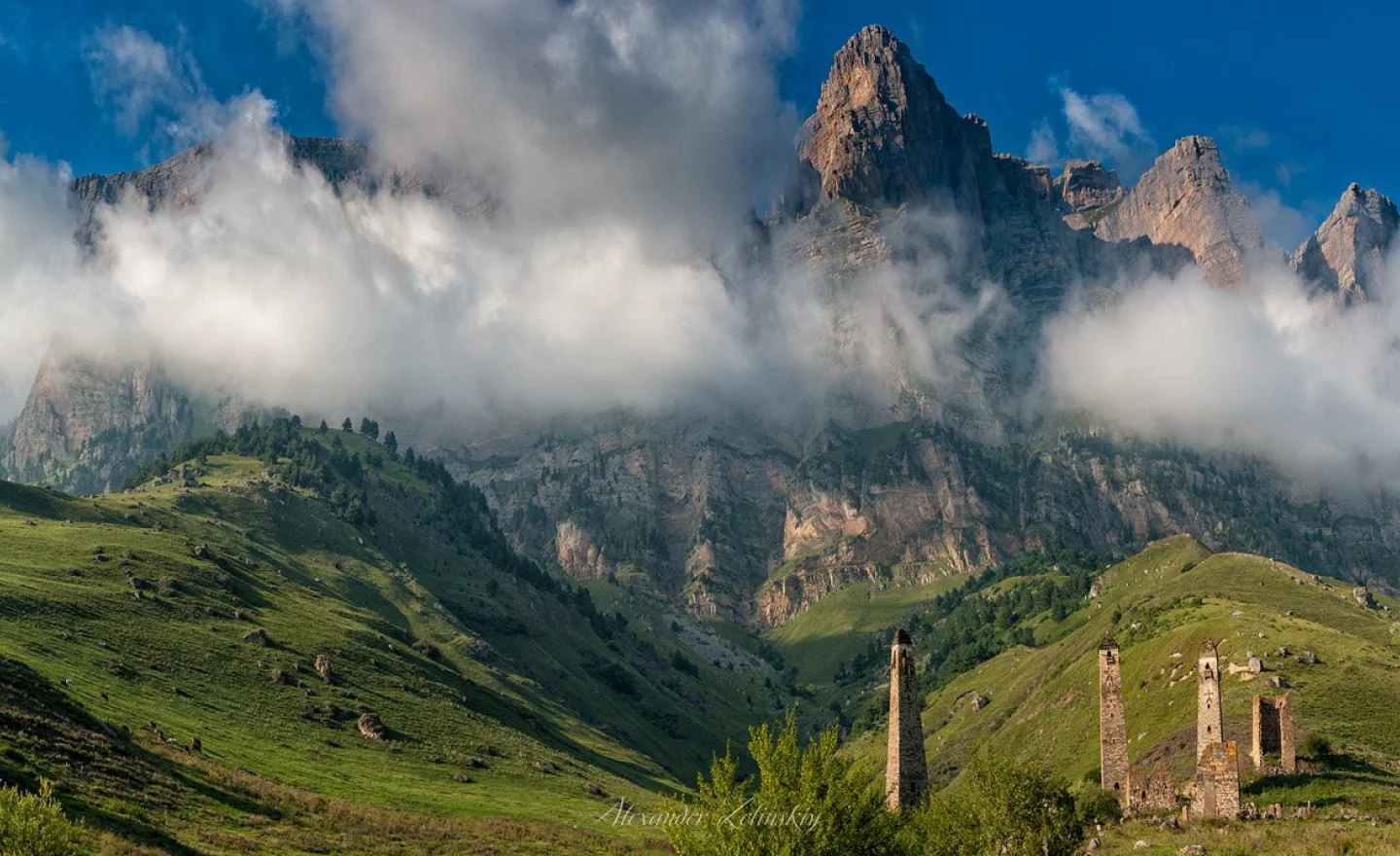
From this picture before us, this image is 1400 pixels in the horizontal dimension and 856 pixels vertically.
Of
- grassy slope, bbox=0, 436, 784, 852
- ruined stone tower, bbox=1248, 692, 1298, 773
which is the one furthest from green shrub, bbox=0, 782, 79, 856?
ruined stone tower, bbox=1248, 692, 1298, 773

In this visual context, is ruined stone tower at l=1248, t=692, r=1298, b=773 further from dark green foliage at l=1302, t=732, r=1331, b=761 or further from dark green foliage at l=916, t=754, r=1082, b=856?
dark green foliage at l=916, t=754, r=1082, b=856

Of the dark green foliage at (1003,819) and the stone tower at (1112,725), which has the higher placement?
the stone tower at (1112,725)

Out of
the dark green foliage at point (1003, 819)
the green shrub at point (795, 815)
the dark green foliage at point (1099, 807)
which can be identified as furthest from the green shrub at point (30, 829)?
the dark green foliage at point (1099, 807)

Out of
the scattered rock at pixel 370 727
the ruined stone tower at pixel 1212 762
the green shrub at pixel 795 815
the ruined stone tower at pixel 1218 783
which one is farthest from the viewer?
the scattered rock at pixel 370 727

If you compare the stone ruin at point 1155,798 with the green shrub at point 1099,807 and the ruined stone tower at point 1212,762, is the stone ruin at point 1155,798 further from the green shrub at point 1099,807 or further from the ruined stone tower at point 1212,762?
the ruined stone tower at point 1212,762

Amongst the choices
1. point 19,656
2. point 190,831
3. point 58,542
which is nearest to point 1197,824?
point 190,831

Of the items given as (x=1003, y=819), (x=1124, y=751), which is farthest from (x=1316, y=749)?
(x=1003, y=819)

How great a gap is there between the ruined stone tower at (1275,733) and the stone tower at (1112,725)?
386 inches

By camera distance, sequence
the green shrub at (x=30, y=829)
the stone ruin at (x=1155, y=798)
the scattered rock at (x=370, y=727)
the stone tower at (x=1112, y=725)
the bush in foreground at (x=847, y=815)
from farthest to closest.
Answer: the scattered rock at (x=370, y=727) → the stone tower at (x=1112, y=725) → the stone ruin at (x=1155, y=798) → the green shrub at (x=30, y=829) → the bush in foreground at (x=847, y=815)

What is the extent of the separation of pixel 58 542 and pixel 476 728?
77902 mm

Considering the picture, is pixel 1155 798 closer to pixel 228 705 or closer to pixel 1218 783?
pixel 1218 783

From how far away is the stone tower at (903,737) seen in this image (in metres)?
45.2

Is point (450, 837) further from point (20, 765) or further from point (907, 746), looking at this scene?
point (907, 746)

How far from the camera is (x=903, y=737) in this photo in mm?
45156
